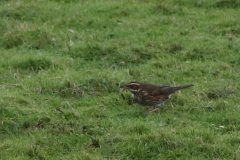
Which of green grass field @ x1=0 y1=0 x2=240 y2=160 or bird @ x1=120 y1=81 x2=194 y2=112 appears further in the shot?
bird @ x1=120 y1=81 x2=194 y2=112

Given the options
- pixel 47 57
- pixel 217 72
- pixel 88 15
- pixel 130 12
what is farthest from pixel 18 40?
pixel 217 72

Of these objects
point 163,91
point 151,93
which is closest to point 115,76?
point 151,93

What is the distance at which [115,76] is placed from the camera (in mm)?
11133

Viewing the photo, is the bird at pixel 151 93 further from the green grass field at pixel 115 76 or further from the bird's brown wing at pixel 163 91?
the green grass field at pixel 115 76

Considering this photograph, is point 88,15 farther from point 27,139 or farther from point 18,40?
point 27,139

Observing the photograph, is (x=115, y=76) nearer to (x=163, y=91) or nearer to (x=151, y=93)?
(x=151, y=93)

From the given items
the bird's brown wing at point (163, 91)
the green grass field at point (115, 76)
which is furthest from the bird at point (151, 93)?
the green grass field at point (115, 76)

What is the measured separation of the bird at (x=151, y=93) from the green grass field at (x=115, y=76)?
0.22 m

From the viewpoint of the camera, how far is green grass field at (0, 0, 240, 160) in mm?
7414

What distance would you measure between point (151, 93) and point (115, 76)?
189 cm

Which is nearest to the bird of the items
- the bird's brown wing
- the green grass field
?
the bird's brown wing

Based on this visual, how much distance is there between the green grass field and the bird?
0.22m

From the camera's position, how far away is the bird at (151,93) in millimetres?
9469

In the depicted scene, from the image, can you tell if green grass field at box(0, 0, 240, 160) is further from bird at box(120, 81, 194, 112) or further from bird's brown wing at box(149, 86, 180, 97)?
bird's brown wing at box(149, 86, 180, 97)
